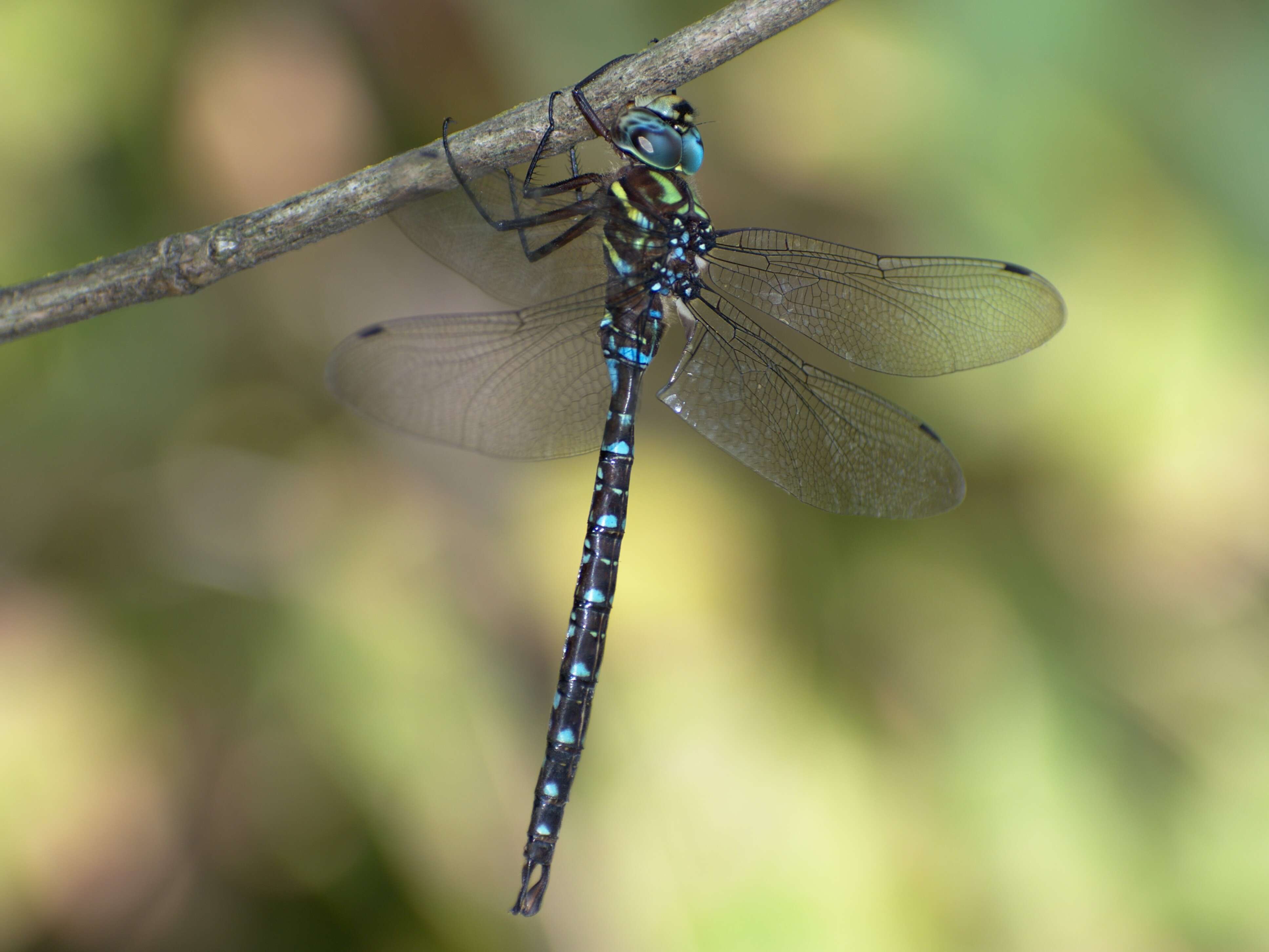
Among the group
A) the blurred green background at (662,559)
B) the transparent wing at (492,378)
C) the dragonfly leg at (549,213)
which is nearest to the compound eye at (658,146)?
the dragonfly leg at (549,213)

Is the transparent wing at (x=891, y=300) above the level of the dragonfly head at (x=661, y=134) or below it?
below

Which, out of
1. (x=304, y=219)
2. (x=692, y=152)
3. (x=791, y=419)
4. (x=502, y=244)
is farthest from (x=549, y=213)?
(x=791, y=419)

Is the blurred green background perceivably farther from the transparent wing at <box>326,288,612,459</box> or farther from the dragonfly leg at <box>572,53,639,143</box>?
the dragonfly leg at <box>572,53,639,143</box>

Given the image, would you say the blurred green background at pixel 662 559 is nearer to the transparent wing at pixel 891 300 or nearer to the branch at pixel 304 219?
the transparent wing at pixel 891 300

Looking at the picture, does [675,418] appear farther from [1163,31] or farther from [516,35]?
[1163,31]

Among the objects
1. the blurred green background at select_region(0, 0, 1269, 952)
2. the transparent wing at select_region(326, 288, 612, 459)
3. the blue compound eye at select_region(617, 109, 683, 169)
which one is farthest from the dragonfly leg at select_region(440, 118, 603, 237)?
the blurred green background at select_region(0, 0, 1269, 952)

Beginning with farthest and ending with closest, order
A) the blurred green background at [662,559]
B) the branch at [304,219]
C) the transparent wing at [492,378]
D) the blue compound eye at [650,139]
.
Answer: the blurred green background at [662,559] → the transparent wing at [492,378] → the blue compound eye at [650,139] → the branch at [304,219]
